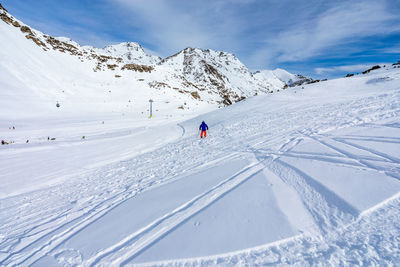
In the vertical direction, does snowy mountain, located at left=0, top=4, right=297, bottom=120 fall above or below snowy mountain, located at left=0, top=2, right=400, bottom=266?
above

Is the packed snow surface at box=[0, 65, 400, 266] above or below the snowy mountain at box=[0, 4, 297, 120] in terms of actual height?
below

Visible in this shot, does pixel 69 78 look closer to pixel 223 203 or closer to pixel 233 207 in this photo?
pixel 223 203

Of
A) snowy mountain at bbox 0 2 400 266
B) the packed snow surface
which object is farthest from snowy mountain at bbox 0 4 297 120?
the packed snow surface

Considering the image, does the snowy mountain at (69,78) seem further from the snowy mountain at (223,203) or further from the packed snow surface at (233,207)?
the packed snow surface at (233,207)

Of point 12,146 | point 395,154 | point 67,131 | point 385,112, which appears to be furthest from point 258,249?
point 67,131

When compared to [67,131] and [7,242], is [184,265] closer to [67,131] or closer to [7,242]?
[7,242]

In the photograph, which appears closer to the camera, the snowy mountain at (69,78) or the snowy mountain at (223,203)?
the snowy mountain at (223,203)

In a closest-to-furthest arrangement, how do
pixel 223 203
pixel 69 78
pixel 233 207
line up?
pixel 233 207 < pixel 223 203 < pixel 69 78

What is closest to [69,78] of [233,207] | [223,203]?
[223,203]

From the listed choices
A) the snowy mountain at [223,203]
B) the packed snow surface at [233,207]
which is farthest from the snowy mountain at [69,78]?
the packed snow surface at [233,207]

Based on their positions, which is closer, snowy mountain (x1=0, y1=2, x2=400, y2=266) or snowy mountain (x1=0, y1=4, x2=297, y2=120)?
snowy mountain (x1=0, y1=2, x2=400, y2=266)

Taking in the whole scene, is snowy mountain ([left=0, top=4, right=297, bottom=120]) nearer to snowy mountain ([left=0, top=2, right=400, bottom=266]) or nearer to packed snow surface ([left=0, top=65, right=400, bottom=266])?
snowy mountain ([left=0, top=2, right=400, bottom=266])

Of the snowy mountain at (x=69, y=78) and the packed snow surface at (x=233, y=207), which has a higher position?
the snowy mountain at (x=69, y=78)

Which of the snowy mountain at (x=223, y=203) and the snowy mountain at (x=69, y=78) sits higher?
the snowy mountain at (x=69, y=78)
